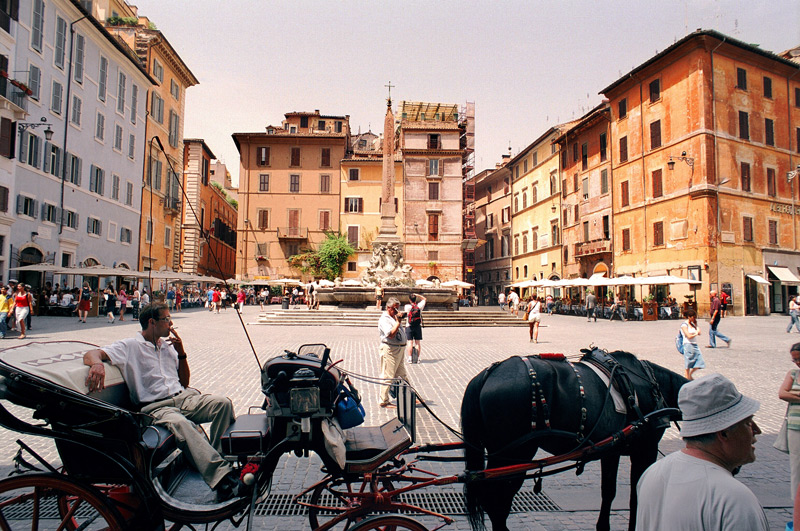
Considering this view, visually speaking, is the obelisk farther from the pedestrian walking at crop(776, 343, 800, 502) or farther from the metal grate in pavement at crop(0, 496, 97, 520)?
the pedestrian walking at crop(776, 343, 800, 502)

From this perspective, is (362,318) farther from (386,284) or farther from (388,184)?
(388,184)

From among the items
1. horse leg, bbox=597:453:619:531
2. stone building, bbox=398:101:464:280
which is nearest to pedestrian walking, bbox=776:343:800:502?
horse leg, bbox=597:453:619:531

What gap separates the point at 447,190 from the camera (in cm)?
4866

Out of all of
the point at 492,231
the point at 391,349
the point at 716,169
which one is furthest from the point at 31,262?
the point at 492,231

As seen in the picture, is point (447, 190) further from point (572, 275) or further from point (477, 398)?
point (477, 398)

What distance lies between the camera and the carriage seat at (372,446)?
3369mm

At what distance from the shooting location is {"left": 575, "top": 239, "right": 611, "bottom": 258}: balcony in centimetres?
3778

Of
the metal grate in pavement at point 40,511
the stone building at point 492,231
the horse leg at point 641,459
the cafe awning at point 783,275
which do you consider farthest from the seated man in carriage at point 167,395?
the stone building at point 492,231

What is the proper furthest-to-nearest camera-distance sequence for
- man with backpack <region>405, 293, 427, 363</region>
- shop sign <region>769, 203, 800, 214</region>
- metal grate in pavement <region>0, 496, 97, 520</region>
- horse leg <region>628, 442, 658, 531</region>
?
1. shop sign <region>769, 203, 800, 214</region>
2. man with backpack <region>405, 293, 427, 363</region>
3. metal grate in pavement <region>0, 496, 97, 520</region>
4. horse leg <region>628, 442, 658, 531</region>

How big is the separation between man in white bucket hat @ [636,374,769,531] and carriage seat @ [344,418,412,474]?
1812 mm

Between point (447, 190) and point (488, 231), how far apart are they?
14541 mm

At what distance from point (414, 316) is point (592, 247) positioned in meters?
30.8

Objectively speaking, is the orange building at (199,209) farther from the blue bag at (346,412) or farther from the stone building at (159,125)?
the blue bag at (346,412)

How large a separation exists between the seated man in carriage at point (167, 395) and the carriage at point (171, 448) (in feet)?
0.25
